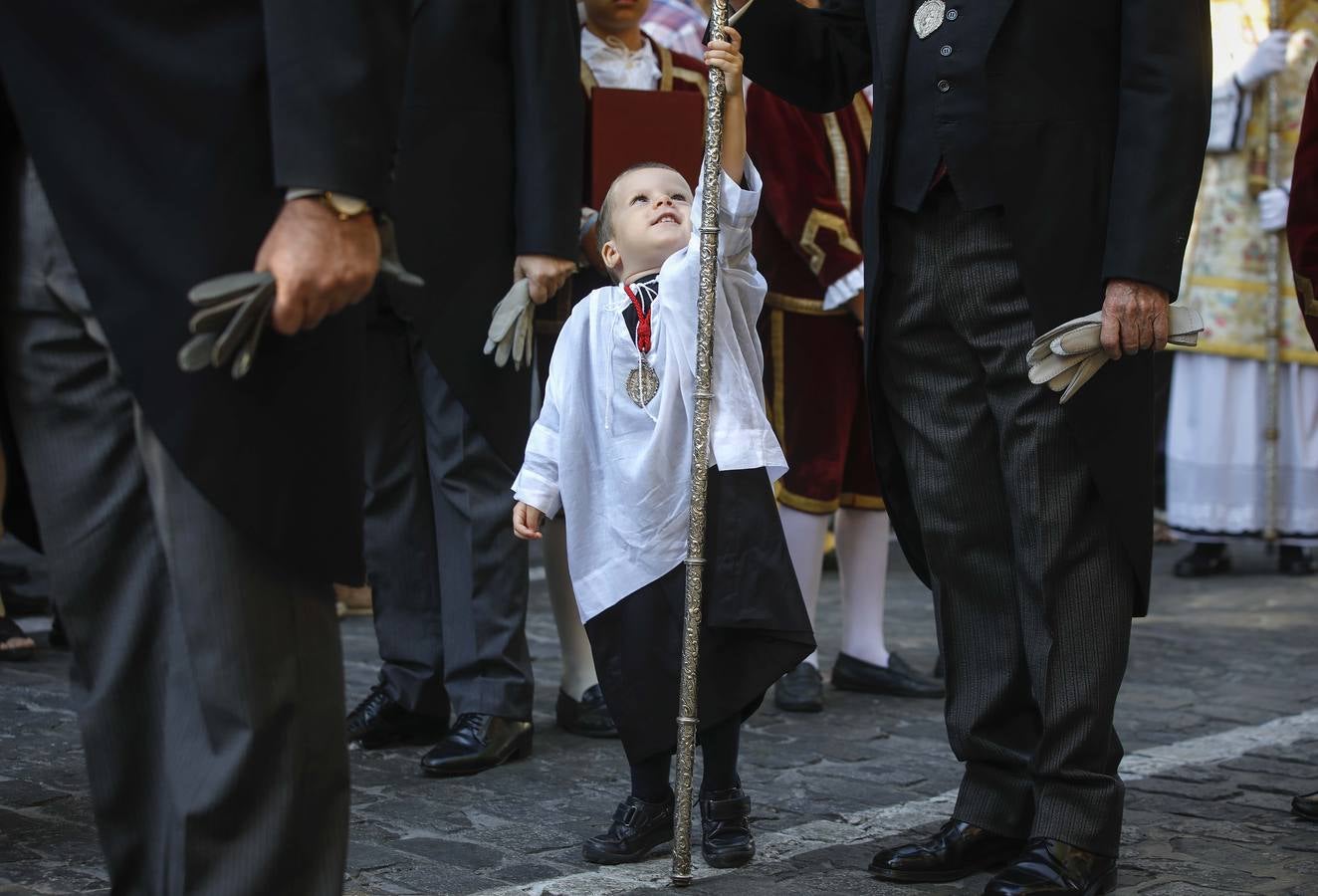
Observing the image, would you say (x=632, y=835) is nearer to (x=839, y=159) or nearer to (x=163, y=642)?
(x=163, y=642)

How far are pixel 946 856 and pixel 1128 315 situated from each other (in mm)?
1016

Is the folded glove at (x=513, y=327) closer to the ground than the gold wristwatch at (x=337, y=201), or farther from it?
closer to the ground

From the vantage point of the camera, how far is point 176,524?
78.3 inches

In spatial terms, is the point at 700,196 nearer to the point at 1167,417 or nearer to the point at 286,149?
the point at 286,149

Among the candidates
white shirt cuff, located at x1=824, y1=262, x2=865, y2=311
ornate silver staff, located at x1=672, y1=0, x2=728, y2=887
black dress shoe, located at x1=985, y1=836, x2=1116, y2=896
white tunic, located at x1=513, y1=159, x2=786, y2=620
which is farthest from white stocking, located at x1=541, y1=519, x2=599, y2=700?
black dress shoe, located at x1=985, y1=836, x2=1116, y2=896

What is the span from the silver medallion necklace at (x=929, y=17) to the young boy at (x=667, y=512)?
0.32 m

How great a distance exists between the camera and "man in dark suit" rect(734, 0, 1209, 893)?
283 cm

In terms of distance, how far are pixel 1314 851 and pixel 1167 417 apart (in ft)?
17.9

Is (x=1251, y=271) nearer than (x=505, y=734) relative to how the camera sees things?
No

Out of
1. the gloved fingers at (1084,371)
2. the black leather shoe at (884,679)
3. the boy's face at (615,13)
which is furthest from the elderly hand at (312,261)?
the black leather shoe at (884,679)

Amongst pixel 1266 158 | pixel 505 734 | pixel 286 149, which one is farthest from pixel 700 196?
pixel 1266 158

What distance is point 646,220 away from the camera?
10.9ft

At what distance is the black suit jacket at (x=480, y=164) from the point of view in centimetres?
385

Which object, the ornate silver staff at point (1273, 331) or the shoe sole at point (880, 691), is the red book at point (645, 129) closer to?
the shoe sole at point (880, 691)
